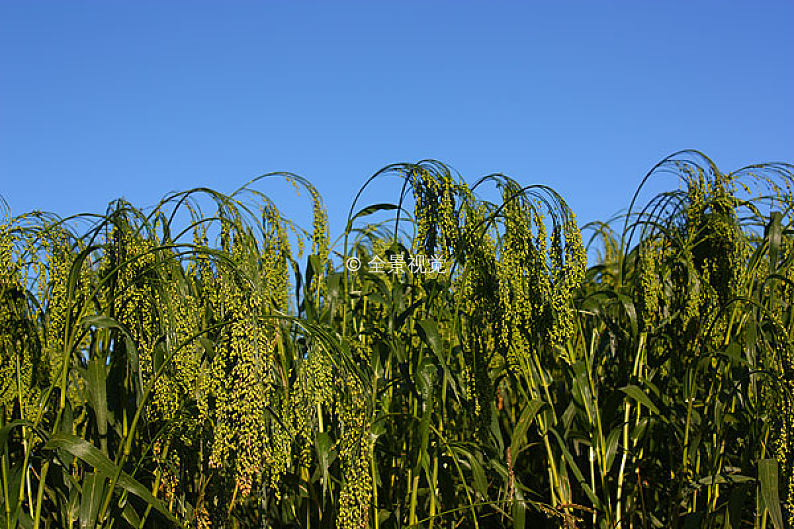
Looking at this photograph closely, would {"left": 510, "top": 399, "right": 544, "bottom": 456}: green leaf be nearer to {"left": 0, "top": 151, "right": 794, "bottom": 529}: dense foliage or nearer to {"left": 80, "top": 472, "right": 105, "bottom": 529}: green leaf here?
{"left": 0, "top": 151, "right": 794, "bottom": 529}: dense foliage

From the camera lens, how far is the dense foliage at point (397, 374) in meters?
2.36

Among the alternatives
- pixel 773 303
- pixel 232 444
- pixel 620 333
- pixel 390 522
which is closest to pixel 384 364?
pixel 390 522

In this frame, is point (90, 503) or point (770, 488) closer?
point (90, 503)

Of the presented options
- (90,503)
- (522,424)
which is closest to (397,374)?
(522,424)

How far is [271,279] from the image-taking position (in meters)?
3.11

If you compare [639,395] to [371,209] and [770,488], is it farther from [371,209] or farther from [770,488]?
[371,209]

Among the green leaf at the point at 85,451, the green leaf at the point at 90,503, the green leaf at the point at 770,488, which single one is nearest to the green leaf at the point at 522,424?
the green leaf at the point at 770,488

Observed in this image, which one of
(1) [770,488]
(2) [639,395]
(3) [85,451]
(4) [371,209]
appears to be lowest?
(1) [770,488]

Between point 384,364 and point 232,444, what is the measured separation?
139 cm

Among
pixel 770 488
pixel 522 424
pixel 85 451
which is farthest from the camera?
pixel 522 424

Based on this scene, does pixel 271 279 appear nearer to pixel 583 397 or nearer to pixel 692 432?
pixel 583 397

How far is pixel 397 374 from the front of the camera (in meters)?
3.69

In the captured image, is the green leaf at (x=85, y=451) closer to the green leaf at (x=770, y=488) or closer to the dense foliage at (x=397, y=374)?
the dense foliage at (x=397, y=374)

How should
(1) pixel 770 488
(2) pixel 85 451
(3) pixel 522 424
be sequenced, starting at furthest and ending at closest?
(3) pixel 522 424 → (1) pixel 770 488 → (2) pixel 85 451
